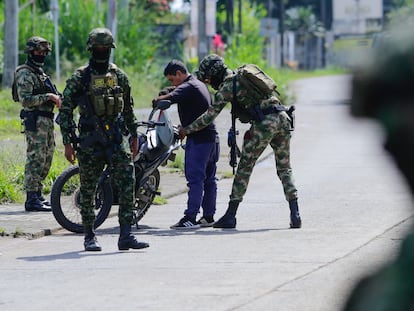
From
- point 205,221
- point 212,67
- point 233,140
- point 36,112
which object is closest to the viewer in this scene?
point 212,67

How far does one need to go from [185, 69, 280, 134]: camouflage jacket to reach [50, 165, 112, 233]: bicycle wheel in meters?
1.06

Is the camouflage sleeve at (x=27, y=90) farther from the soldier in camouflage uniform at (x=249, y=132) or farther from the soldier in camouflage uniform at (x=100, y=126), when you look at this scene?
the soldier in camouflage uniform at (x=100, y=126)

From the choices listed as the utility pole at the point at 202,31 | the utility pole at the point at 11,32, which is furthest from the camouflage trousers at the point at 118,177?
the utility pole at the point at 202,31

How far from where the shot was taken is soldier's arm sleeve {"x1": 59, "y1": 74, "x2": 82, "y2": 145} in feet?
29.6

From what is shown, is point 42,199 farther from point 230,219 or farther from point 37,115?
point 230,219

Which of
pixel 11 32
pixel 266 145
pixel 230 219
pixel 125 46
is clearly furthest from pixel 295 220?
pixel 125 46

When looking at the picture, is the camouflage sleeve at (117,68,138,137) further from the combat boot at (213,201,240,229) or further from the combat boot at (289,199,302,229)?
the combat boot at (289,199,302,229)

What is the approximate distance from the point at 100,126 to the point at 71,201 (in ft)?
4.63

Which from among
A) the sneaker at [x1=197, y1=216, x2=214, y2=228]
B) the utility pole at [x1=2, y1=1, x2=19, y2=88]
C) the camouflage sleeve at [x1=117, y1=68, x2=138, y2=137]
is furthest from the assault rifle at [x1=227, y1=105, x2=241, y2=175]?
the utility pole at [x1=2, y1=1, x2=19, y2=88]

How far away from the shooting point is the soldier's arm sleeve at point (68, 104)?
9008mm

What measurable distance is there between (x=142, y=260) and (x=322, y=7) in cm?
10881

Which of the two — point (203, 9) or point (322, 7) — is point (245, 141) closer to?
point (203, 9)

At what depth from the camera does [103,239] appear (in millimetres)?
10000

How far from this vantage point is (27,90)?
12.0m
